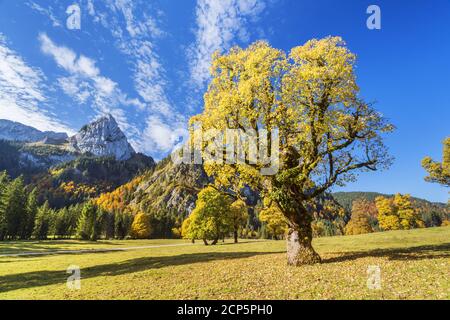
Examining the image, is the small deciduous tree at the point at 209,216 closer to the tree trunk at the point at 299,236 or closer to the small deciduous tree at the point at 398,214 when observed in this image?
the tree trunk at the point at 299,236

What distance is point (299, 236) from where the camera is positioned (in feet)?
66.8

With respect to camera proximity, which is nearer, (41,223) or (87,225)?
(87,225)

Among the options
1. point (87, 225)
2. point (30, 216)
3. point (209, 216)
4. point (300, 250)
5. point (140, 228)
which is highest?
point (209, 216)

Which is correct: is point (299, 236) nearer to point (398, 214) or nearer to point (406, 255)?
point (406, 255)

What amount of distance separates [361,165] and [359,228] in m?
99.3

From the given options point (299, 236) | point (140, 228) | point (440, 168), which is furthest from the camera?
point (140, 228)

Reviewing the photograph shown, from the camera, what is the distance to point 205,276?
1802 centimetres

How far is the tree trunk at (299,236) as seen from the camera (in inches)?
784

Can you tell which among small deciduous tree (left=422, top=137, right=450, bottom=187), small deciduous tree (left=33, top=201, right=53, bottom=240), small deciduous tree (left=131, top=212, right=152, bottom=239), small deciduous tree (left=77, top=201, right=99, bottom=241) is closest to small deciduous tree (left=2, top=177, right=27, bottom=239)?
small deciduous tree (left=33, top=201, right=53, bottom=240)

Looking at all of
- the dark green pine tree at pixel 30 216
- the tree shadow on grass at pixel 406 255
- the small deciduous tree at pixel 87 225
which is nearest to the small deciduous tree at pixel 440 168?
the tree shadow on grass at pixel 406 255

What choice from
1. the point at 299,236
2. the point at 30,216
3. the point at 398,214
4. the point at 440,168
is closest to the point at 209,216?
the point at 299,236

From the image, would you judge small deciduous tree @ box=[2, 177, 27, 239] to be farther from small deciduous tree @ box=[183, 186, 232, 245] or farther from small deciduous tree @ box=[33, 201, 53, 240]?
small deciduous tree @ box=[183, 186, 232, 245]

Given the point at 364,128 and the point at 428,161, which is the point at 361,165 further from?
the point at 428,161
